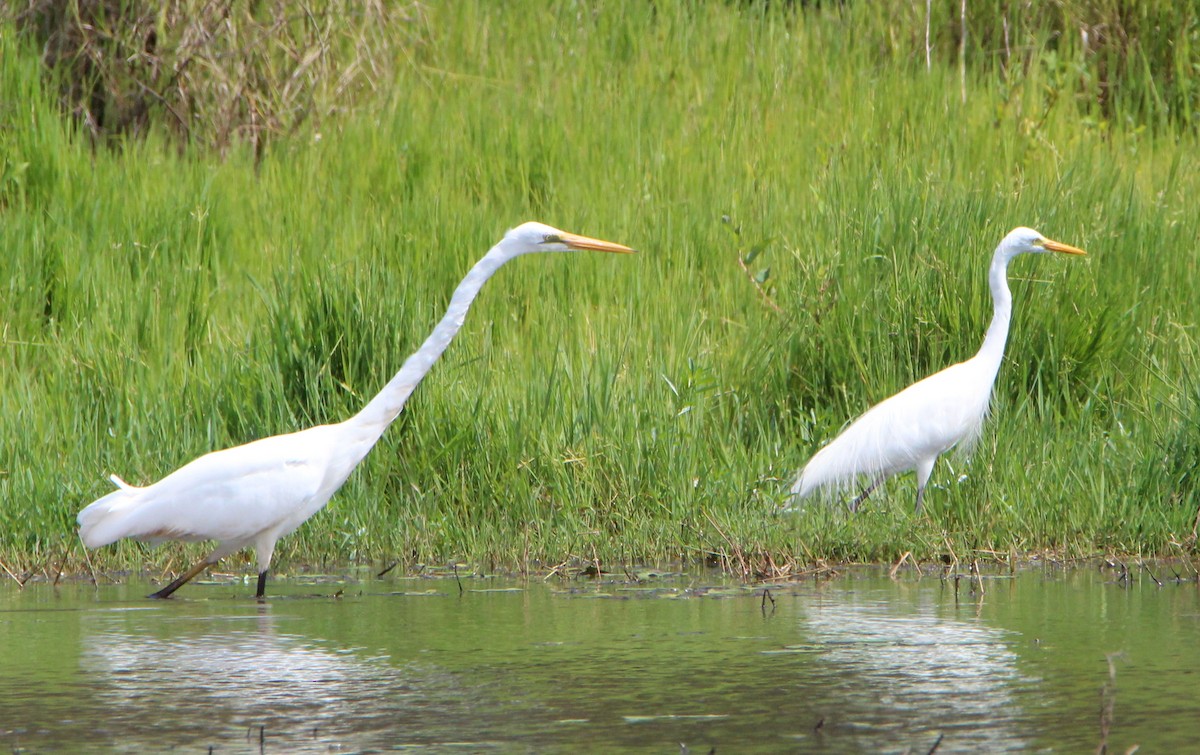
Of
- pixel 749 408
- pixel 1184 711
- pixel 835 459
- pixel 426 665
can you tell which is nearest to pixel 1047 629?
pixel 1184 711

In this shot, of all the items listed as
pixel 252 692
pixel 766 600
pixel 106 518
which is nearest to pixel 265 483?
pixel 106 518

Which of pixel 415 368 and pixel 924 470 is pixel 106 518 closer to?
pixel 415 368

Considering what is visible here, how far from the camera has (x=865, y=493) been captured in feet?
21.1

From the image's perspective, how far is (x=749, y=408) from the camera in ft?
22.1

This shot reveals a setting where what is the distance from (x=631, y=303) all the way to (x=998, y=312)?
1686mm

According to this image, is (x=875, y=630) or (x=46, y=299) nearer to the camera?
(x=875, y=630)

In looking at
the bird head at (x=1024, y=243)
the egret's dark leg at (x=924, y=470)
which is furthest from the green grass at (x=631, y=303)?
the bird head at (x=1024, y=243)

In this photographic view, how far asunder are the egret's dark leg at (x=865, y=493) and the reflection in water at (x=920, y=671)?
55.8 inches

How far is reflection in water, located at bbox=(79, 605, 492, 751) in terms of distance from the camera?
3271mm

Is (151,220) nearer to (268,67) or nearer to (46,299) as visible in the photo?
(46,299)

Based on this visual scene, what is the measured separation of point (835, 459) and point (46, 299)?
3.93m

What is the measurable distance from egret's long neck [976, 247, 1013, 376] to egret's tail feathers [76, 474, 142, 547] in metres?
Answer: 3.46

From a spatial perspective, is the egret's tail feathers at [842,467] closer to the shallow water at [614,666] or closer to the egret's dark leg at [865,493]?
the egret's dark leg at [865,493]

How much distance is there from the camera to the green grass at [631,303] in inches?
224
